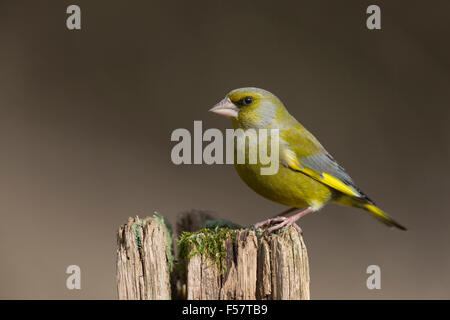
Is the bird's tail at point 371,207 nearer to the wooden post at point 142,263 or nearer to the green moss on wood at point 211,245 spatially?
the green moss on wood at point 211,245

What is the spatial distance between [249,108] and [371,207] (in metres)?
1.32

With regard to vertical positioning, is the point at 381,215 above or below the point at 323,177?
below

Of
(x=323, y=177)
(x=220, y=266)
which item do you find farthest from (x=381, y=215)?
(x=220, y=266)

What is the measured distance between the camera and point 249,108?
4.21m

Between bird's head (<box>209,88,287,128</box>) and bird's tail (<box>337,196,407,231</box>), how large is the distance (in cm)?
89

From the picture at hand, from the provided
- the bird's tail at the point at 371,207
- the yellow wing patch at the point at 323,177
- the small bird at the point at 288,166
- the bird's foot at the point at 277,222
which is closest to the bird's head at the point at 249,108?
the small bird at the point at 288,166

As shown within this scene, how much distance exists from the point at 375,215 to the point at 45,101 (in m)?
4.50

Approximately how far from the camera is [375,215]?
15.6 ft

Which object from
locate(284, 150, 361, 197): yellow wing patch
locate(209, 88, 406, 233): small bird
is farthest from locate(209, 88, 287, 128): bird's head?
locate(284, 150, 361, 197): yellow wing patch

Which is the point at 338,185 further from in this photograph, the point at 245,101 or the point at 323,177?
the point at 245,101

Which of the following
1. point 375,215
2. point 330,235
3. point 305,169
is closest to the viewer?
point 305,169

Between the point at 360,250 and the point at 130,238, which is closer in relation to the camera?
the point at 130,238
